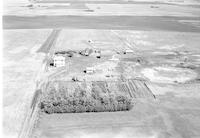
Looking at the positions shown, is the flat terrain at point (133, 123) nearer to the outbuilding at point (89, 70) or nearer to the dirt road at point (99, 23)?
the outbuilding at point (89, 70)

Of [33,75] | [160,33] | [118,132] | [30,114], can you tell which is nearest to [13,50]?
[33,75]

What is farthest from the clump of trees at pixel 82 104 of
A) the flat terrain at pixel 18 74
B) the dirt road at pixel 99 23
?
the dirt road at pixel 99 23

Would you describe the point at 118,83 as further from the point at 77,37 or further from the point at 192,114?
the point at 77,37

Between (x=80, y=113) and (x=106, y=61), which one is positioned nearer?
(x=80, y=113)

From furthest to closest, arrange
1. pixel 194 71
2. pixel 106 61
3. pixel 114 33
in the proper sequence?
pixel 114 33, pixel 106 61, pixel 194 71

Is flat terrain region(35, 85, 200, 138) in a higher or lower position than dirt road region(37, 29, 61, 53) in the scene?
lower

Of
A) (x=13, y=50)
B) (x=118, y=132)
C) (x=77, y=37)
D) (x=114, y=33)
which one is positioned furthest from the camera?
(x=114, y=33)

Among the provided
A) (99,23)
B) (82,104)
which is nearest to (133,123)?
(82,104)

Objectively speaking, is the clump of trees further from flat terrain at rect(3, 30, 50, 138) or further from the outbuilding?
the outbuilding

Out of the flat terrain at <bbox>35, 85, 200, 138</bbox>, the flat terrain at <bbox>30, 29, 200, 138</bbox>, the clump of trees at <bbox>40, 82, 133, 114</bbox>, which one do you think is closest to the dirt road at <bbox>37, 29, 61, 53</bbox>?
the flat terrain at <bbox>30, 29, 200, 138</bbox>
